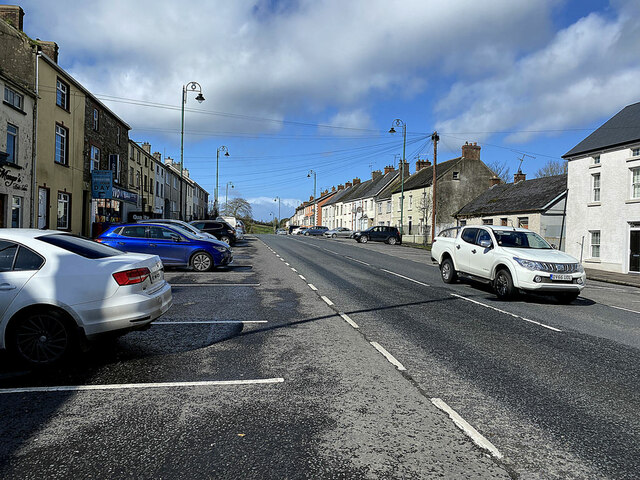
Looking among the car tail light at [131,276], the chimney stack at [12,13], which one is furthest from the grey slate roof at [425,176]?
the car tail light at [131,276]

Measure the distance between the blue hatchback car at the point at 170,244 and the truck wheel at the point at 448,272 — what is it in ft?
24.5

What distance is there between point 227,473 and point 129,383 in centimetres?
221

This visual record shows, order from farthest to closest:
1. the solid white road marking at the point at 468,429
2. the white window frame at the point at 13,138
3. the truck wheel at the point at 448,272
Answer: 1. the white window frame at the point at 13,138
2. the truck wheel at the point at 448,272
3. the solid white road marking at the point at 468,429

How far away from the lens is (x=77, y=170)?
83.5 ft

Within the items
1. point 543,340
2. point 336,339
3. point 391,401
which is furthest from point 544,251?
point 391,401

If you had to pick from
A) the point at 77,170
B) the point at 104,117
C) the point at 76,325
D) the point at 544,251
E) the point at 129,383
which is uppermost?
the point at 104,117

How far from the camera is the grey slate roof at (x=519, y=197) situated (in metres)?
34.3

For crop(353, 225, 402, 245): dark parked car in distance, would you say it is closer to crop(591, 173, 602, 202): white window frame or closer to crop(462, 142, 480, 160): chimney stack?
crop(462, 142, 480, 160): chimney stack

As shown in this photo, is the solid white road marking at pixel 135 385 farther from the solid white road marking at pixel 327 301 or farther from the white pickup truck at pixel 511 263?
the white pickup truck at pixel 511 263

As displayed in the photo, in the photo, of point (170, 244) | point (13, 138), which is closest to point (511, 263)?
point (170, 244)

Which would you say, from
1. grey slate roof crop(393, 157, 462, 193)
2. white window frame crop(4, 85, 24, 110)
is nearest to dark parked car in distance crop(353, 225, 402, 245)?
grey slate roof crop(393, 157, 462, 193)

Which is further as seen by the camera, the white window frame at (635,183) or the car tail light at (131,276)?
the white window frame at (635,183)

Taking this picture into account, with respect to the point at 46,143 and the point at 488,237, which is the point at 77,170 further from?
the point at 488,237

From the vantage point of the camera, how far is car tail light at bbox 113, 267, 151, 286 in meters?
5.31
